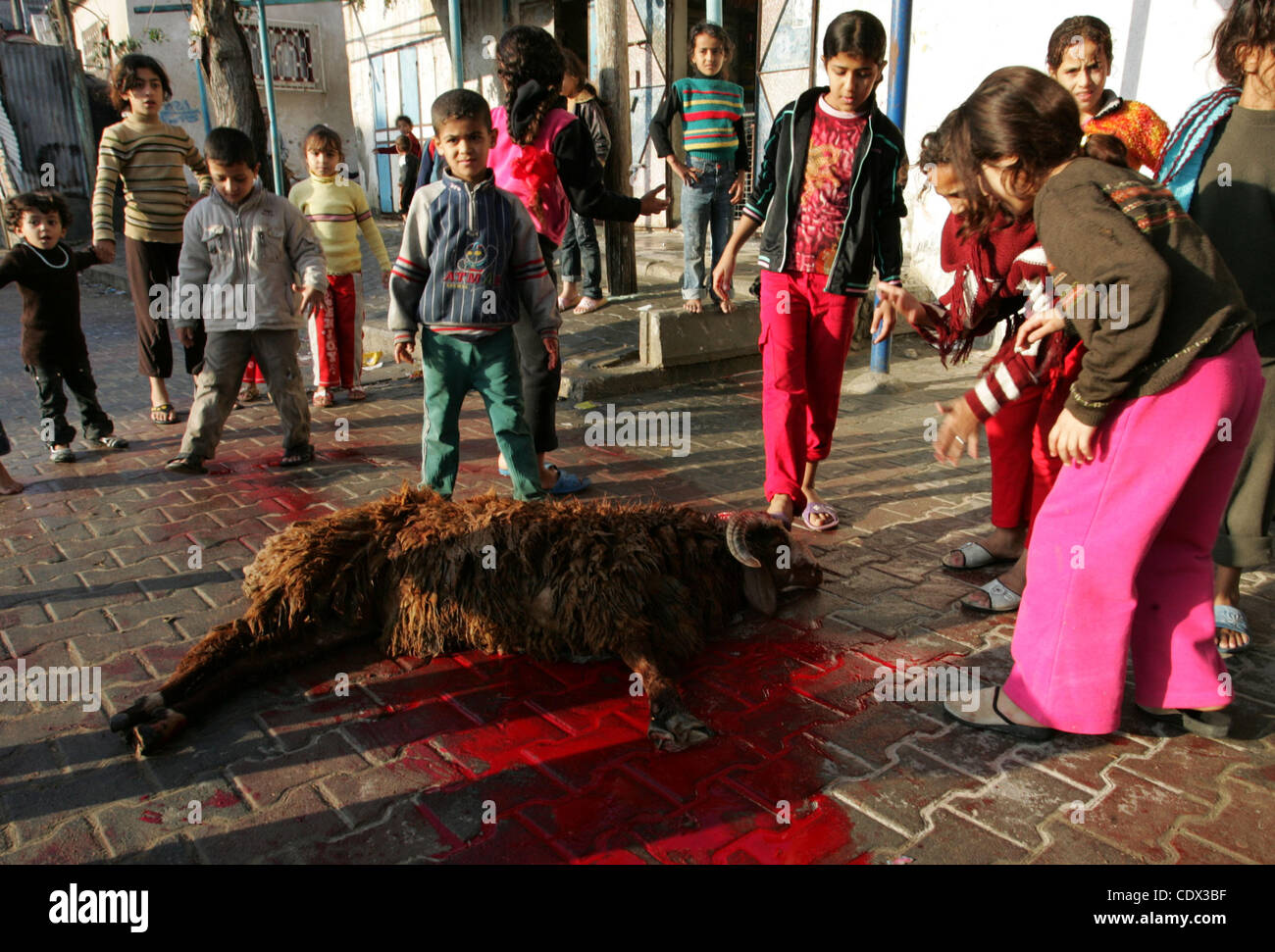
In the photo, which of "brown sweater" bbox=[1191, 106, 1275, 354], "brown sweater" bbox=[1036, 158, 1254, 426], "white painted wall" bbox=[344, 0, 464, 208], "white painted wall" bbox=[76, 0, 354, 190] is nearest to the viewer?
"brown sweater" bbox=[1036, 158, 1254, 426]

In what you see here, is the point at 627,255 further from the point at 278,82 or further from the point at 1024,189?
the point at 278,82

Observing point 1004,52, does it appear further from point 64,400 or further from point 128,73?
point 64,400

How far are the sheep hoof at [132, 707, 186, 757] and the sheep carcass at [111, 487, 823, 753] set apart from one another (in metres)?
0.20

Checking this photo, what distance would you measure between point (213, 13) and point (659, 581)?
329 inches

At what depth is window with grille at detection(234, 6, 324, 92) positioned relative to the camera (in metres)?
23.1

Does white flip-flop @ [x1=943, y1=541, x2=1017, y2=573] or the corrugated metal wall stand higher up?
the corrugated metal wall

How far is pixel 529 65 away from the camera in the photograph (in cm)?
463

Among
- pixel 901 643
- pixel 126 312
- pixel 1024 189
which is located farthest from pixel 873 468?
pixel 126 312

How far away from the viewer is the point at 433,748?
9.36 feet

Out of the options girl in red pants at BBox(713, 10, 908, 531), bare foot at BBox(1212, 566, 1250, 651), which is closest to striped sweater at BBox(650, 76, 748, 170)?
girl in red pants at BBox(713, 10, 908, 531)

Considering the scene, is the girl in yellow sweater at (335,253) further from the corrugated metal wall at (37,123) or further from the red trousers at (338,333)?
the corrugated metal wall at (37,123)

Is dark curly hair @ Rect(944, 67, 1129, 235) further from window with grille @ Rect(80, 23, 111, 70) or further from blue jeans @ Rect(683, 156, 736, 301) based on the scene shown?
window with grille @ Rect(80, 23, 111, 70)

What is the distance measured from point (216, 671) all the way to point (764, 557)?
Result: 6.75ft

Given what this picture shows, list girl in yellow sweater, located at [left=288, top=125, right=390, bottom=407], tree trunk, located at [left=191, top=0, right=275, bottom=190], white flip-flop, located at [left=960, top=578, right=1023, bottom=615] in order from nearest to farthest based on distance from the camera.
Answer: white flip-flop, located at [left=960, top=578, right=1023, bottom=615], girl in yellow sweater, located at [left=288, top=125, right=390, bottom=407], tree trunk, located at [left=191, top=0, right=275, bottom=190]
